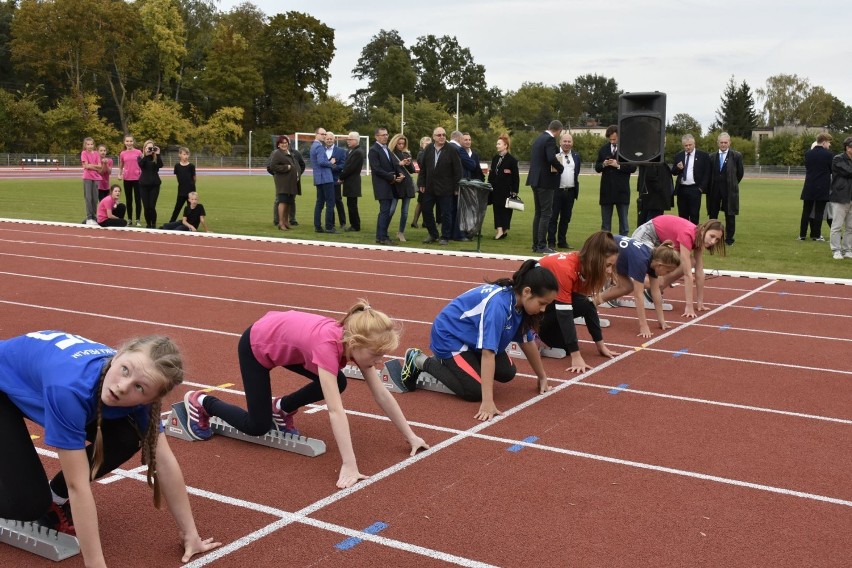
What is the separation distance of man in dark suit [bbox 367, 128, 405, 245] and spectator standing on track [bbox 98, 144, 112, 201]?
5348 mm

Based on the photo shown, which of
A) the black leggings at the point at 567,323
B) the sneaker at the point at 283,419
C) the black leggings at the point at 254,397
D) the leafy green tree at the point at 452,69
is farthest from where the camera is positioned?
the leafy green tree at the point at 452,69

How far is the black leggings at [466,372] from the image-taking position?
5.92 metres

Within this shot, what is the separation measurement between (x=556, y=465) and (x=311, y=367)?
1.41 meters

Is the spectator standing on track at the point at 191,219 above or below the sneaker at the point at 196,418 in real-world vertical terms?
above

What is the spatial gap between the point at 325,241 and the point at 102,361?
11952mm

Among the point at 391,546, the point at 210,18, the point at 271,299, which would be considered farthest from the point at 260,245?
the point at 210,18

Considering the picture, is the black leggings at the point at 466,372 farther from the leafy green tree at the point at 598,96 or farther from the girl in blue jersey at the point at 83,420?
the leafy green tree at the point at 598,96

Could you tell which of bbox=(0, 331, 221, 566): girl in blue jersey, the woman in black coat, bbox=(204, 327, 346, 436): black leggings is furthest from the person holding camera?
bbox=(0, 331, 221, 566): girl in blue jersey

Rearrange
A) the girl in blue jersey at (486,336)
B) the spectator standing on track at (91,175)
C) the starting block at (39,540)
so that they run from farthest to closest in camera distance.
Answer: the spectator standing on track at (91,175)
the girl in blue jersey at (486,336)
the starting block at (39,540)

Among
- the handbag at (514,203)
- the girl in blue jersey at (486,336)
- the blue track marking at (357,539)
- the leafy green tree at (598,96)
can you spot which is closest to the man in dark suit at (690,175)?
the handbag at (514,203)

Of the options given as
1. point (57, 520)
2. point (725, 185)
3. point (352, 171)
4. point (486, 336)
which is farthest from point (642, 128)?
point (57, 520)

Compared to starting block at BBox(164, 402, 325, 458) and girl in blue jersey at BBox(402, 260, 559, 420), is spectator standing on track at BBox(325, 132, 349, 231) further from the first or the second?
starting block at BBox(164, 402, 325, 458)

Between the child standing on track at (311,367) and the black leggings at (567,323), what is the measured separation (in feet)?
6.86

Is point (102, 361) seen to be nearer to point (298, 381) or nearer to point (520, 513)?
point (520, 513)
